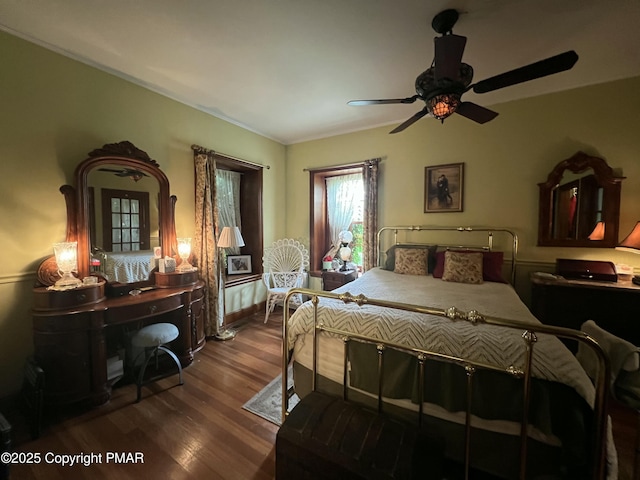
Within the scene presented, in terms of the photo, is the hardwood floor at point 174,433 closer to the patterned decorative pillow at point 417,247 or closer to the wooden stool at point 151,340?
the wooden stool at point 151,340

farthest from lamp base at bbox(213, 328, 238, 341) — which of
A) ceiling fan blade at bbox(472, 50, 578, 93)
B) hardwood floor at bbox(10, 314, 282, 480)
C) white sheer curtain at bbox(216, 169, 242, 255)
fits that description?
ceiling fan blade at bbox(472, 50, 578, 93)

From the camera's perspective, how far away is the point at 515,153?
2953 mm

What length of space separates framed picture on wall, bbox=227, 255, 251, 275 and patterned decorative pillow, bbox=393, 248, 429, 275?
7.54ft

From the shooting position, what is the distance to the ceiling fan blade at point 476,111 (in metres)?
1.88

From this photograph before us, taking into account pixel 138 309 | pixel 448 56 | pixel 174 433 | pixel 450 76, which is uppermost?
pixel 448 56

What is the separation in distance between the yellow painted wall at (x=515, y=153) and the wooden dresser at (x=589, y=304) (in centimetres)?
51

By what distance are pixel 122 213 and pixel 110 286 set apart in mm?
725

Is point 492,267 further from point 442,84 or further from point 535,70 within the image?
point 442,84

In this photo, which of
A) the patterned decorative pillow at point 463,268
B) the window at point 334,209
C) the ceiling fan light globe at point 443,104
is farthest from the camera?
the window at point 334,209

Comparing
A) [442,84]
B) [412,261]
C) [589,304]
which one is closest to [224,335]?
[412,261]

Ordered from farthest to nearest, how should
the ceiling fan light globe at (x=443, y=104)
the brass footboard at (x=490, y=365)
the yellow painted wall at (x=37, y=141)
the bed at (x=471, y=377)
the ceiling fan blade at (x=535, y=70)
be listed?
1. the yellow painted wall at (x=37, y=141)
2. the ceiling fan light globe at (x=443, y=104)
3. the ceiling fan blade at (x=535, y=70)
4. the bed at (x=471, y=377)
5. the brass footboard at (x=490, y=365)

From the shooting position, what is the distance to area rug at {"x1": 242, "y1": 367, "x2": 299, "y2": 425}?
1.90m

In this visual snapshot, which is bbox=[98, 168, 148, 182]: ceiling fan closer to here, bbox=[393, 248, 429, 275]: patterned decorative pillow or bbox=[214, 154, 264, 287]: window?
bbox=[214, 154, 264, 287]: window

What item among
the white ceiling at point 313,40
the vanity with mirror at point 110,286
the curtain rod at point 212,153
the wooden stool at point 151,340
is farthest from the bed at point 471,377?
the curtain rod at point 212,153
